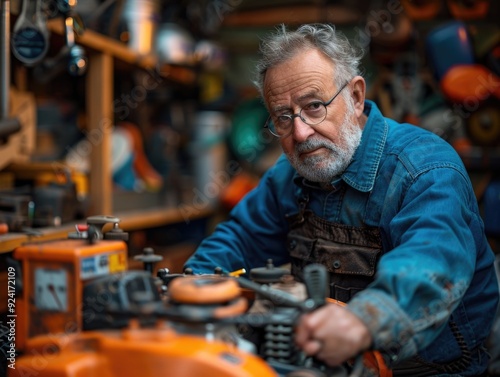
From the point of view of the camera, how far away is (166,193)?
3070 mm

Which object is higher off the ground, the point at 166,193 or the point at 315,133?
the point at 315,133

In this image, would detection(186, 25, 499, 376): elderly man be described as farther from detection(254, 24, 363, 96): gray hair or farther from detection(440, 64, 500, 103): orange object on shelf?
detection(440, 64, 500, 103): orange object on shelf

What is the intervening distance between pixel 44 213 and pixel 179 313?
1181 millimetres

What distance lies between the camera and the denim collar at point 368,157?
1351 mm

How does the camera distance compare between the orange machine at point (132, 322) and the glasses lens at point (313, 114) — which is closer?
the orange machine at point (132, 322)

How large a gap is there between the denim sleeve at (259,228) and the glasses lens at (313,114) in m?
0.28

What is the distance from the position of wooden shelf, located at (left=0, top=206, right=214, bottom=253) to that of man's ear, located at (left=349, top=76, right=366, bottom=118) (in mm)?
797

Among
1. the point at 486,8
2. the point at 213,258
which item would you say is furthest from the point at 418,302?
the point at 486,8

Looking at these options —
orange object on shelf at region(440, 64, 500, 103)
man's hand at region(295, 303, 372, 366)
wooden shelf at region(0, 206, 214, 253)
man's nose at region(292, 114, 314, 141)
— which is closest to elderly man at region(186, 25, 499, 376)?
man's nose at region(292, 114, 314, 141)

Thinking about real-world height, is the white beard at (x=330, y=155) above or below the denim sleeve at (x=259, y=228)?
above

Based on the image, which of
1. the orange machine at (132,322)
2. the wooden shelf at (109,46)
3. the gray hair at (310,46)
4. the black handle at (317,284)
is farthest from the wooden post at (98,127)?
the black handle at (317,284)

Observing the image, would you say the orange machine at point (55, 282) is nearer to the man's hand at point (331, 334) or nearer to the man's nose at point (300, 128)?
the man's hand at point (331, 334)

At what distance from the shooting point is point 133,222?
2523mm

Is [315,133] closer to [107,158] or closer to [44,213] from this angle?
[44,213]
